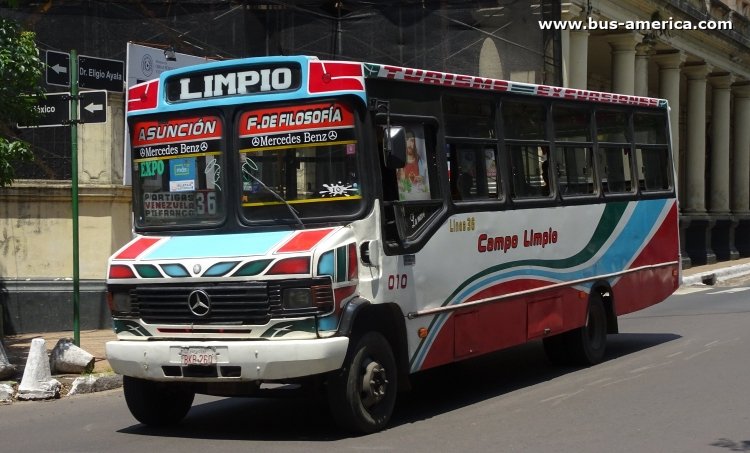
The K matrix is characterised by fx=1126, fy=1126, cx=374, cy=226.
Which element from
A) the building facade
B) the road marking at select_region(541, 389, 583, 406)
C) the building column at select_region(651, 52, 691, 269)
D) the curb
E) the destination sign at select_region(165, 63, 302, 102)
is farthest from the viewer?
the building column at select_region(651, 52, 691, 269)

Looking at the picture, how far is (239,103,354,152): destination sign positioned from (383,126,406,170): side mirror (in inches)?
10.5

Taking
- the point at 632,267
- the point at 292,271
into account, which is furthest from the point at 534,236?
the point at 292,271

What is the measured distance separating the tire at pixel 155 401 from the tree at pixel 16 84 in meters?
4.08

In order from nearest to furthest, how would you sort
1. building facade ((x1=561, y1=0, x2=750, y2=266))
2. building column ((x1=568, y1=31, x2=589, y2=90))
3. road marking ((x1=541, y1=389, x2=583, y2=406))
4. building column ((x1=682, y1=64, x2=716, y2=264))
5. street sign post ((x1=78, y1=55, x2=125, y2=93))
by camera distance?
road marking ((x1=541, y1=389, x2=583, y2=406))
street sign post ((x1=78, y1=55, x2=125, y2=93))
building column ((x1=568, y1=31, x2=589, y2=90))
building facade ((x1=561, y1=0, x2=750, y2=266))
building column ((x1=682, y1=64, x2=716, y2=264))

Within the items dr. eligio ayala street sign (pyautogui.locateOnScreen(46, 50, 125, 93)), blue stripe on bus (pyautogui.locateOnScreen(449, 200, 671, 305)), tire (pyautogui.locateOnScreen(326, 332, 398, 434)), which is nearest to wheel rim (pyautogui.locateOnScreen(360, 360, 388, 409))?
tire (pyautogui.locateOnScreen(326, 332, 398, 434))

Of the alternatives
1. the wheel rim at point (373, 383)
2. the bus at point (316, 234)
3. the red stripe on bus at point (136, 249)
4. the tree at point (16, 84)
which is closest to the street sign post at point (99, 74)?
the tree at point (16, 84)

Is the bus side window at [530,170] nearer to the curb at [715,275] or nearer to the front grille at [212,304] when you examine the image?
the front grille at [212,304]

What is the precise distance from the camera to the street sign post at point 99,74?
1246cm

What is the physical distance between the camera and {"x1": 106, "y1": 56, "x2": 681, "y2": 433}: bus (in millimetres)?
8086

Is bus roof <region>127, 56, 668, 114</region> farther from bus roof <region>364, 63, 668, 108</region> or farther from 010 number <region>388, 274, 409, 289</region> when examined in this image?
010 number <region>388, 274, 409, 289</region>

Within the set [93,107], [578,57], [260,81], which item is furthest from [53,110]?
[578,57]

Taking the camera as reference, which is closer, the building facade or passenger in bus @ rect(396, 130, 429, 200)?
passenger in bus @ rect(396, 130, 429, 200)

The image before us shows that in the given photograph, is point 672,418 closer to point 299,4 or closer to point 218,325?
point 218,325

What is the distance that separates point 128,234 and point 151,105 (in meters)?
8.40
